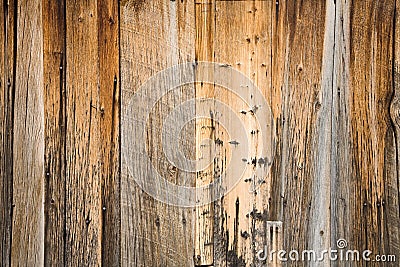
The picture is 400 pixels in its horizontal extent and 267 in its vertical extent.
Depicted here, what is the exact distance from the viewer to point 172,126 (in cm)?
183

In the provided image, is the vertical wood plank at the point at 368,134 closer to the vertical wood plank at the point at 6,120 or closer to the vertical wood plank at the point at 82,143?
the vertical wood plank at the point at 82,143

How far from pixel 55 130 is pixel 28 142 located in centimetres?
10

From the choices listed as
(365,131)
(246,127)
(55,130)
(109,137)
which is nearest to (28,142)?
(55,130)

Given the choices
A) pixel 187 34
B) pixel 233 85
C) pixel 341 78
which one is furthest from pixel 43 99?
pixel 341 78

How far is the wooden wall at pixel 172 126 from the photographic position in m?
1.82

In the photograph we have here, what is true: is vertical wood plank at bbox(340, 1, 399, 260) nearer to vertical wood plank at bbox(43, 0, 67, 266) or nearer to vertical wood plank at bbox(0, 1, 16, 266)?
vertical wood plank at bbox(43, 0, 67, 266)

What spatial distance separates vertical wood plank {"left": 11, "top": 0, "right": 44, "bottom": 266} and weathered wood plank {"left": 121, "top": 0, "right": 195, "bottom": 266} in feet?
0.95

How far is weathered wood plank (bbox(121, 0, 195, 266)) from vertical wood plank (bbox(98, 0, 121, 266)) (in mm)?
24

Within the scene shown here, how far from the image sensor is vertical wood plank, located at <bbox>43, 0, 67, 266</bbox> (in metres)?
1.82

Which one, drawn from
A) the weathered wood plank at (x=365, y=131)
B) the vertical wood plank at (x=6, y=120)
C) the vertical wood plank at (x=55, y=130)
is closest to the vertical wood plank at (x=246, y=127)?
the weathered wood plank at (x=365, y=131)

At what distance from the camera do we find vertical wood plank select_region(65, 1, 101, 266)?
1818mm

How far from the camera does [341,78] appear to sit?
1.85 meters

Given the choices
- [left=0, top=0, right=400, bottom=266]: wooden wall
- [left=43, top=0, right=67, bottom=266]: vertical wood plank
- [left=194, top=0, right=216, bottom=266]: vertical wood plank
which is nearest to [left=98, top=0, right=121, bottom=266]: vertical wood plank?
[left=0, top=0, right=400, bottom=266]: wooden wall

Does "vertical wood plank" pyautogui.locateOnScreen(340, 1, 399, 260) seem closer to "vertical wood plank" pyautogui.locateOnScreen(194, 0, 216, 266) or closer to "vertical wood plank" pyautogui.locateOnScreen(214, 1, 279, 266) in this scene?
"vertical wood plank" pyautogui.locateOnScreen(214, 1, 279, 266)
